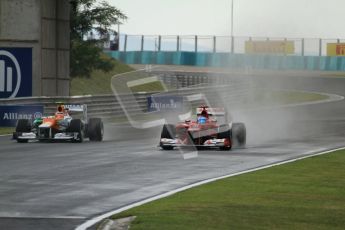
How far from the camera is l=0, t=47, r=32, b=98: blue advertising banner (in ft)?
132

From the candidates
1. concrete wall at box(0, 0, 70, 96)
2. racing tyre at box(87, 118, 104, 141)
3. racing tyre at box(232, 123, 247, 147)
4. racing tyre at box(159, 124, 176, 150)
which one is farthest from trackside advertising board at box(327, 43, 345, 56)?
racing tyre at box(159, 124, 176, 150)

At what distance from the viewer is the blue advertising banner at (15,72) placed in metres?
40.3

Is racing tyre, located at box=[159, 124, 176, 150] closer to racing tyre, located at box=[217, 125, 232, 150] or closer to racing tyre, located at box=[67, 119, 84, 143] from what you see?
racing tyre, located at box=[217, 125, 232, 150]

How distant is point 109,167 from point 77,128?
25.9ft

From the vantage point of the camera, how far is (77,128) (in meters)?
28.8

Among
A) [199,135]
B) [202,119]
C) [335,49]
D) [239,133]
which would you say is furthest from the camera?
[335,49]

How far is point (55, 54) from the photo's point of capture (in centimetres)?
4266

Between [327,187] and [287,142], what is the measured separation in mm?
12156

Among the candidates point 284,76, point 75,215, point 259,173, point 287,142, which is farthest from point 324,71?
point 75,215

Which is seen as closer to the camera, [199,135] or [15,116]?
[199,135]

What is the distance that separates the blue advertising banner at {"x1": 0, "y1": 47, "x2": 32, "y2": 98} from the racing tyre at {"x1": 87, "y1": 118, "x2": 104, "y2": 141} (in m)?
11.6

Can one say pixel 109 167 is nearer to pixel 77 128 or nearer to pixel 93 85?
pixel 77 128

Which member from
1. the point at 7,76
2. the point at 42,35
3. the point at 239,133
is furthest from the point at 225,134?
the point at 42,35

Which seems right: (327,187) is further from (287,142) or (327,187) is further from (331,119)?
(331,119)
